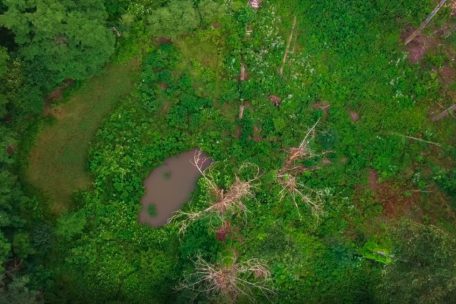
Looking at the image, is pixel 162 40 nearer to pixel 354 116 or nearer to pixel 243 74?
pixel 243 74

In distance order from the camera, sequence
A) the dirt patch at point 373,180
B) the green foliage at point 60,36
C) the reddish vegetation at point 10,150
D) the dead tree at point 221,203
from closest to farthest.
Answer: the green foliage at point 60,36, the dead tree at point 221,203, the reddish vegetation at point 10,150, the dirt patch at point 373,180

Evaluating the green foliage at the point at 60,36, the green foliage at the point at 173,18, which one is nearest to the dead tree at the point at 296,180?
the green foliage at the point at 173,18

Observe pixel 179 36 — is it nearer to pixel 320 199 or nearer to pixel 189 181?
pixel 189 181

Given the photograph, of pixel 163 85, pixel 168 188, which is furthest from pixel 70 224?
pixel 163 85

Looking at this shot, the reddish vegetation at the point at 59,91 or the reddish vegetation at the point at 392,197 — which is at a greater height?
the reddish vegetation at the point at 59,91

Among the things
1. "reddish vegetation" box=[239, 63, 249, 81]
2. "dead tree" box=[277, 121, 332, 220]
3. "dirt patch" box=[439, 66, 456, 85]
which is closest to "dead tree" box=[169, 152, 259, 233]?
"dead tree" box=[277, 121, 332, 220]

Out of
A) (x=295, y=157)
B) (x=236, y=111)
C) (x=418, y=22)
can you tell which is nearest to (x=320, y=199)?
(x=295, y=157)

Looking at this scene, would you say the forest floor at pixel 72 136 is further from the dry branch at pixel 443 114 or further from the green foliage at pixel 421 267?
the dry branch at pixel 443 114
